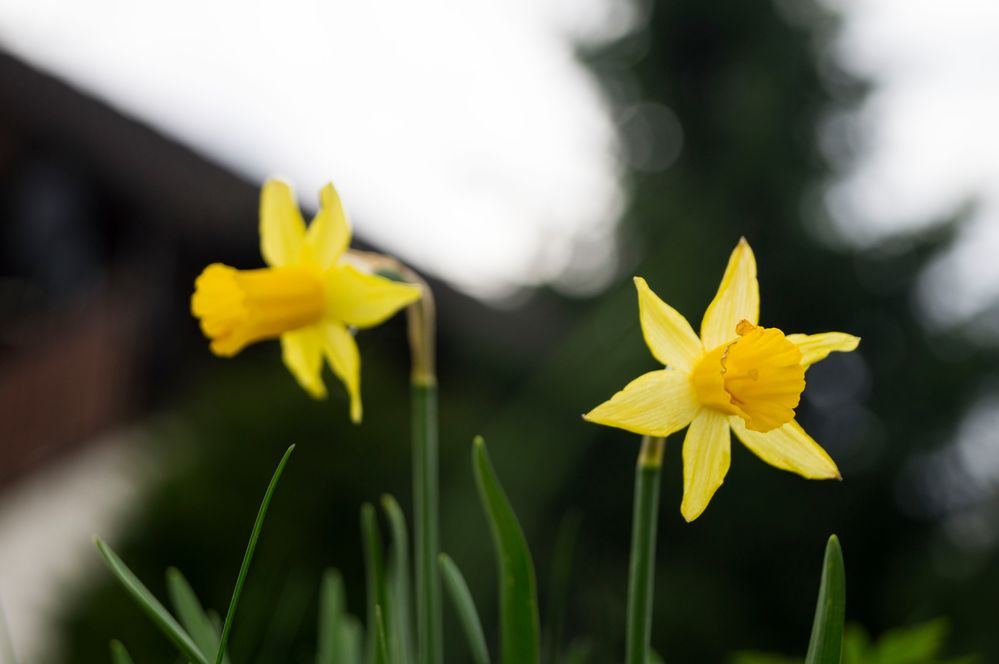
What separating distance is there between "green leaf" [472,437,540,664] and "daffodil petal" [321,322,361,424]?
0.45 ft

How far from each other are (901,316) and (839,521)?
1.27 metres

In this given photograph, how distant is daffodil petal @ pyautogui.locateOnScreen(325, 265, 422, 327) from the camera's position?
56cm

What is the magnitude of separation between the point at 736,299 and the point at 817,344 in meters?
0.05

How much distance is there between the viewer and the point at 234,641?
774 mm

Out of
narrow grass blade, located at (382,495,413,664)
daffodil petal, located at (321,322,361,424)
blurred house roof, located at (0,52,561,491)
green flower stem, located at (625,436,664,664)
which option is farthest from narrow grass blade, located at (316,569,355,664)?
blurred house roof, located at (0,52,561,491)

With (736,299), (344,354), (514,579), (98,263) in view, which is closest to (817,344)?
(736,299)

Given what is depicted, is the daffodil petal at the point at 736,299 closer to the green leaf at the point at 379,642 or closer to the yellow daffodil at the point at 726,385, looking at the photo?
the yellow daffodil at the point at 726,385

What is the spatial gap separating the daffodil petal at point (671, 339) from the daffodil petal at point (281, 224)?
0.91 feet

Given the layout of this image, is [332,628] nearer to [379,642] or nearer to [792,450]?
[379,642]

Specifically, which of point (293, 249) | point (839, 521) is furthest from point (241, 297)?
point (839, 521)

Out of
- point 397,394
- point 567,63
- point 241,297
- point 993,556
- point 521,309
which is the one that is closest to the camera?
point 241,297

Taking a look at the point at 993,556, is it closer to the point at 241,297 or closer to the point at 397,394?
the point at 397,394

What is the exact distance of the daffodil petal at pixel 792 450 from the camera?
431mm

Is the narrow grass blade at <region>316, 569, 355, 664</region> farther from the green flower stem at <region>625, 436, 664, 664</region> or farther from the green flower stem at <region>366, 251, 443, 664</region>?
the green flower stem at <region>625, 436, 664, 664</region>
